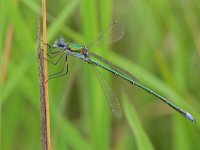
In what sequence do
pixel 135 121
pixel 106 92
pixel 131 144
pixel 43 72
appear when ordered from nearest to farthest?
1. pixel 43 72
2. pixel 135 121
3. pixel 106 92
4. pixel 131 144

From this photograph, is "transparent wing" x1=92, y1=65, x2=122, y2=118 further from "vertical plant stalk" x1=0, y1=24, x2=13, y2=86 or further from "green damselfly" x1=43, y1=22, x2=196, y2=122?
"vertical plant stalk" x1=0, y1=24, x2=13, y2=86

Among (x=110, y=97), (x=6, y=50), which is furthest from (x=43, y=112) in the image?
(x=6, y=50)

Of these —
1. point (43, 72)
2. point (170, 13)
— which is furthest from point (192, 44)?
point (43, 72)

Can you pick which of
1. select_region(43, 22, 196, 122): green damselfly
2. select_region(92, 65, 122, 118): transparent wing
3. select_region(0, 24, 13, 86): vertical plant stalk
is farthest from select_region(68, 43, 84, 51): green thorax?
select_region(0, 24, 13, 86): vertical plant stalk

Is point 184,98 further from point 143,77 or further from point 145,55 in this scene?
point 145,55

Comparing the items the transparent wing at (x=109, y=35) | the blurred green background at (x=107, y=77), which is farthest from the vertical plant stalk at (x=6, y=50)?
the transparent wing at (x=109, y=35)

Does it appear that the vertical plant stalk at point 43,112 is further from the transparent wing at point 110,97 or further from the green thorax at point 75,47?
the green thorax at point 75,47

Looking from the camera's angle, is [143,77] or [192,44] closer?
[143,77]

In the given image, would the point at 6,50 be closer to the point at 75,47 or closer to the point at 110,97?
the point at 75,47
